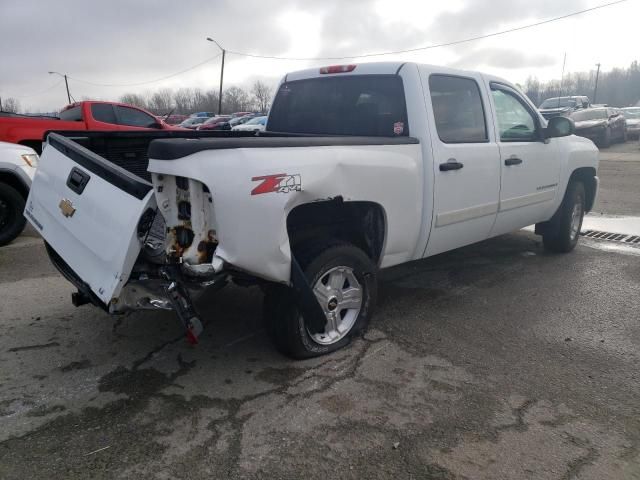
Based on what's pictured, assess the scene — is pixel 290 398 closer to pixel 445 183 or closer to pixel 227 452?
pixel 227 452

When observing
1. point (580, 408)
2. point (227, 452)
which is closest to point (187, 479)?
point (227, 452)

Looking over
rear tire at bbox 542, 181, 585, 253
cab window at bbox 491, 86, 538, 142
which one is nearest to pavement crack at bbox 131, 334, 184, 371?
cab window at bbox 491, 86, 538, 142

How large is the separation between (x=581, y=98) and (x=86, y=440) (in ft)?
96.2

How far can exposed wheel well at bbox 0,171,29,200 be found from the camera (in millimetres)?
6688

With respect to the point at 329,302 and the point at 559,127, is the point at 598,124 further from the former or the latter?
the point at 329,302

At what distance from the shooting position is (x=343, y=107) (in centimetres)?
450

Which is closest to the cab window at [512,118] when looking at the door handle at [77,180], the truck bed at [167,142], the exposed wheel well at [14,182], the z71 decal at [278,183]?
the truck bed at [167,142]

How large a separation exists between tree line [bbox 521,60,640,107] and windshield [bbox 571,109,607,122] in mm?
57447

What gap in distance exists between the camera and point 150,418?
9.57 ft

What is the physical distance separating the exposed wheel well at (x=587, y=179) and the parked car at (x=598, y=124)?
1454 centimetres

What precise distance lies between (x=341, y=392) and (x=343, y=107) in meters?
2.42

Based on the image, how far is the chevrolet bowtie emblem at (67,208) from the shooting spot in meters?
3.25

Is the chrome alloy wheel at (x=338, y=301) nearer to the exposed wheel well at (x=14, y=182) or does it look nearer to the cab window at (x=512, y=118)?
the cab window at (x=512, y=118)

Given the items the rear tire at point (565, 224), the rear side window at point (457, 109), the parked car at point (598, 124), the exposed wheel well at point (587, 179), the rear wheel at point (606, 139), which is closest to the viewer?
the rear side window at point (457, 109)
